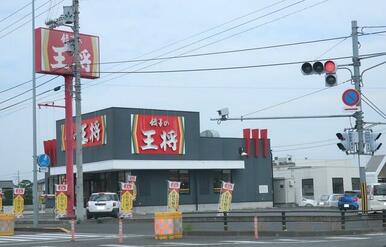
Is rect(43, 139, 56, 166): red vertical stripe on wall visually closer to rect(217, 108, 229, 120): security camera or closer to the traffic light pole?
rect(217, 108, 229, 120): security camera

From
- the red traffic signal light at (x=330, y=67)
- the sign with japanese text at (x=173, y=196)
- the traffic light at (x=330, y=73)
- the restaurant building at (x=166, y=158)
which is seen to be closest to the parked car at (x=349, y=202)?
the restaurant building at (x=166, y=158)

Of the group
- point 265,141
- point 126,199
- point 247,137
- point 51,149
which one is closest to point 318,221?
point 126,199

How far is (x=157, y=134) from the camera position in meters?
47.2

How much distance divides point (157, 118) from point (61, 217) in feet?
41.3

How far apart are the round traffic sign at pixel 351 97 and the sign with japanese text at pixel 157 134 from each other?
23.8m

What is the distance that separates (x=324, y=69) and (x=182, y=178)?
27.9 m

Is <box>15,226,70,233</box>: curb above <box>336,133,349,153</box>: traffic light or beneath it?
beneath

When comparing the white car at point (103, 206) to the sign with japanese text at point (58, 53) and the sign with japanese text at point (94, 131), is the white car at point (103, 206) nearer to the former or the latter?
the sign with japanese text at point (94, 131)

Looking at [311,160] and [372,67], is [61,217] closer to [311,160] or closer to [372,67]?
[372,67]

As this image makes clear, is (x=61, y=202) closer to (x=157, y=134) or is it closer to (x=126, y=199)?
(x=126, y=199)

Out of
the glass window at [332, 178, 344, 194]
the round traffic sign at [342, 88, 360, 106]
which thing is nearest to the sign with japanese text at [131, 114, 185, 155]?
the round traffic sign at [342, 88, 360, 106]

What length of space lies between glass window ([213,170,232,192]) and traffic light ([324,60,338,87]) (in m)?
29.1

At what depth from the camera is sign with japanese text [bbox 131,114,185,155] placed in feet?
152

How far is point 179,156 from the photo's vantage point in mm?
48688
